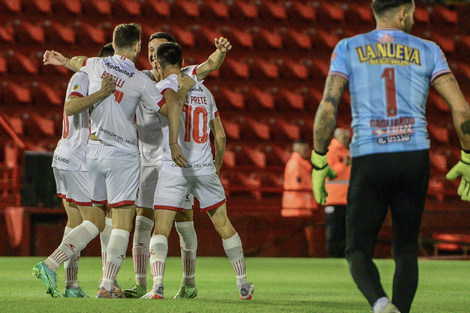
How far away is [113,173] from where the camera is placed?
541 cm

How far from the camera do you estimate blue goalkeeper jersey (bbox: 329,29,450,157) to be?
385 cm

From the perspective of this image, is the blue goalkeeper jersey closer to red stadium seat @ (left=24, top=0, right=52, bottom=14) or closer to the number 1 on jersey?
the number 1 on jersey

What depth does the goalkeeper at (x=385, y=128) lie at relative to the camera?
3.83m

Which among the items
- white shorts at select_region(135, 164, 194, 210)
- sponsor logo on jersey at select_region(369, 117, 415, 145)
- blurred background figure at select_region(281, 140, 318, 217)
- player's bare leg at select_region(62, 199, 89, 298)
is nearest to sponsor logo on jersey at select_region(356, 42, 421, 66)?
sponsor logo on jersey at select_region(369, 117, 415, 145)

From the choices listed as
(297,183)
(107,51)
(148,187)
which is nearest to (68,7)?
(297,183)

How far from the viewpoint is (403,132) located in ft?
12.6

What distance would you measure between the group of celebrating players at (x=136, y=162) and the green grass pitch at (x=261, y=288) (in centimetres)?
36

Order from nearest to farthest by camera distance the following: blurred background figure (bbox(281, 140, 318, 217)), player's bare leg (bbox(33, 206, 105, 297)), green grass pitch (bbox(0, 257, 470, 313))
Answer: green grass pitch (bbox(0, 257, 470, 313)) < player's bare leg (bbox(33, 206, 105, 297)) < blurred background figure (bbox(281, 140, 318, 217))

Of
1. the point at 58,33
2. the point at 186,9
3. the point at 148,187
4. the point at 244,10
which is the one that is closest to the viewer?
the point at 148,187

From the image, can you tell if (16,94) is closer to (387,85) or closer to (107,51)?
(107,51)

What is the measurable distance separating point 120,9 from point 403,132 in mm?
15090

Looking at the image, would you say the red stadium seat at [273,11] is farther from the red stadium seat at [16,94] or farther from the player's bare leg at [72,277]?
the player's bare leg at [72,277]

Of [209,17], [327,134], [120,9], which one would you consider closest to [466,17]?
[209,17]

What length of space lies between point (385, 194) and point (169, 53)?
243 cm
